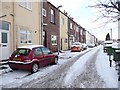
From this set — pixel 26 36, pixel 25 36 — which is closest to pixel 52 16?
pixel 26 36

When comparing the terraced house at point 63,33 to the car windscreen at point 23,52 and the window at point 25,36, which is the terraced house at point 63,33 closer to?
the window at point 25,36

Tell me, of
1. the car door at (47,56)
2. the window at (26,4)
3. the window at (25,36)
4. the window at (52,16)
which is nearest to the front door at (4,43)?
the window at (25,36)

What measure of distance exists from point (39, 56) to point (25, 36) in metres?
6.05

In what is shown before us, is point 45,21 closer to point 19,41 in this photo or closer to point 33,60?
point 19,41

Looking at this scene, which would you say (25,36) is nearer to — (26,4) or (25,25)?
(25,25)

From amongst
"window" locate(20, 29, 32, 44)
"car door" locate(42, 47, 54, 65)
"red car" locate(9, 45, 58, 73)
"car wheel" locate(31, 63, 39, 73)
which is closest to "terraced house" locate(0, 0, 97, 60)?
"window" locate(20, 29, 32, 44)

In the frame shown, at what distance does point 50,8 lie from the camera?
1000 inches

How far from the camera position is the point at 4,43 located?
13711 mm

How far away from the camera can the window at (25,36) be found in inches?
649

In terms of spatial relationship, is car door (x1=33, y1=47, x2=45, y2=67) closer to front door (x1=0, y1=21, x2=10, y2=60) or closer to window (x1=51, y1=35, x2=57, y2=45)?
front door (x1=0, y1=21, x2=10, y2=60)

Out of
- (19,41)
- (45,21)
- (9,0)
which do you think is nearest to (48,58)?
(19,41)

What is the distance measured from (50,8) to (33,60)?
15651 millimetres

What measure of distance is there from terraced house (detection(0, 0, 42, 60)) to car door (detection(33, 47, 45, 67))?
3.15 metres

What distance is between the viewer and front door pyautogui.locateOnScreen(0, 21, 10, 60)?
43.8ft
